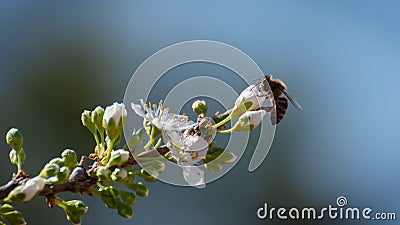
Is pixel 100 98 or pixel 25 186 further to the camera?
pixel 100 98

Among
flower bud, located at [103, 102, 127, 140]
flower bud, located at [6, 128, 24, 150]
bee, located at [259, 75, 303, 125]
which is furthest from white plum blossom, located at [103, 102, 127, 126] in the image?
bee, located at [259, 75, 303, 125]

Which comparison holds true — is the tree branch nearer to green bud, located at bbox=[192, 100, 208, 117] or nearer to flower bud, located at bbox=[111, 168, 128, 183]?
flower bud, located at bbox=[111, 168, 128, 183]

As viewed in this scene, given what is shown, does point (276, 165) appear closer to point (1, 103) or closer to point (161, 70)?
point (1, 103)

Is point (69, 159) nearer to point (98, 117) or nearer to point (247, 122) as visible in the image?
point (98, 117)

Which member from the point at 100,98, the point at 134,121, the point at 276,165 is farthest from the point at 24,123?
the point at 134,121

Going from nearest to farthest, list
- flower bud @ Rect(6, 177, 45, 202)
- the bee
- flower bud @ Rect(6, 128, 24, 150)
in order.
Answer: flower bud @ Rect(6, 177, 45, 202) → flower bud @ Rect(6, 128, 24, 150) → the bee

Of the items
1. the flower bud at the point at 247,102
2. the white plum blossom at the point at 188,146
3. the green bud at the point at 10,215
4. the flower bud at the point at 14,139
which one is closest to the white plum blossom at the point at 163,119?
the white plum blossom at the point at 188,146
